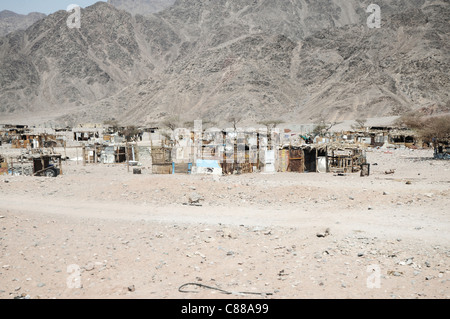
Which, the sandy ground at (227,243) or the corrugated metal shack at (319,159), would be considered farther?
the corrugated metal shack at (319,159)

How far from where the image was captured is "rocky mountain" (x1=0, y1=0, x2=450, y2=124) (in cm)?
8000

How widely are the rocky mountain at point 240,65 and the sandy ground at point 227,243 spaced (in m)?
62.8

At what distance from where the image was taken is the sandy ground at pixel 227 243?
6867 mm

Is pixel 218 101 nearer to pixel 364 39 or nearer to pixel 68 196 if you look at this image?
pixel 364 39

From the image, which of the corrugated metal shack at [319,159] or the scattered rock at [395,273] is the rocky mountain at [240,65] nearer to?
the corrugated metal shack at [319,159]

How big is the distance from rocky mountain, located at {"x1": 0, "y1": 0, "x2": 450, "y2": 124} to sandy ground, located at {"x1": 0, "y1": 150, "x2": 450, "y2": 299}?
62.8 metres

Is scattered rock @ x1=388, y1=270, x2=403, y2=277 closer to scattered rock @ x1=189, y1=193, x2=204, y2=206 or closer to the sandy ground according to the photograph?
the sandy ground
